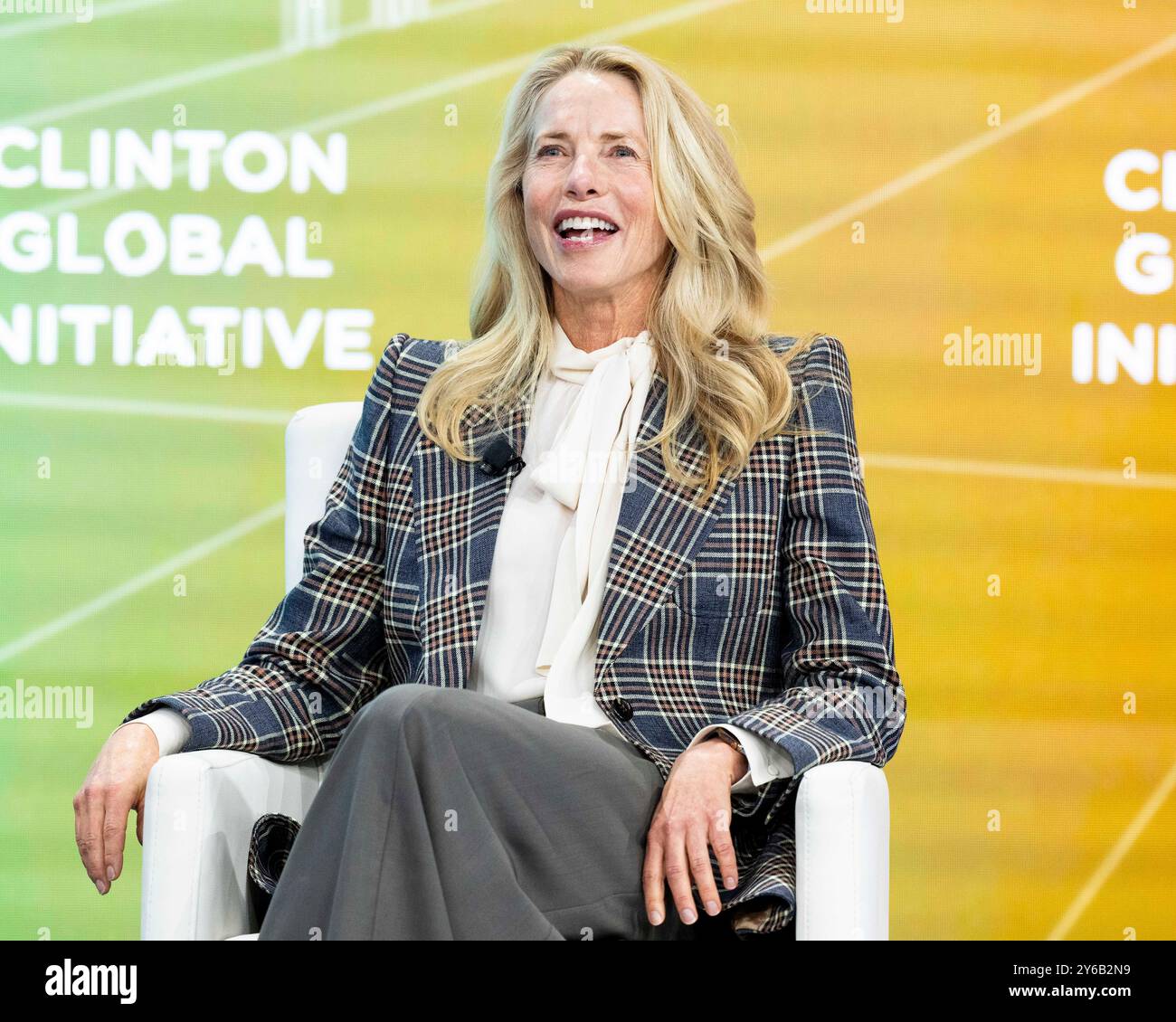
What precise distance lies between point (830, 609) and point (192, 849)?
83cm

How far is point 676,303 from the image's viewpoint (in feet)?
7.13

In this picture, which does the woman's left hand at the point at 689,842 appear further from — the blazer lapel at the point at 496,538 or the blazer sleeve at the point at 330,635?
the blazer sleeve at the point at 330,635

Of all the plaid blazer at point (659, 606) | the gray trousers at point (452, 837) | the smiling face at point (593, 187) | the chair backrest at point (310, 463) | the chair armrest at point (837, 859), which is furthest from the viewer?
the chair backrest at point (310, 463)

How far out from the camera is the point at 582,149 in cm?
216

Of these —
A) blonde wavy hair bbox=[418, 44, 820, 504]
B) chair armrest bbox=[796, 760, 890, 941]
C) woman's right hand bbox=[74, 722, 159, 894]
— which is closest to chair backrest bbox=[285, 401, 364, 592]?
blonde wavy hair bbox=[418, 44, 820, 504]

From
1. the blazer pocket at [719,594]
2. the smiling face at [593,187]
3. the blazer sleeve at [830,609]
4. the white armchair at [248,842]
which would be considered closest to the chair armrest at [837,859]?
the white armchair at [248,842]

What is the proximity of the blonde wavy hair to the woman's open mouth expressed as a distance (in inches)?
3.0

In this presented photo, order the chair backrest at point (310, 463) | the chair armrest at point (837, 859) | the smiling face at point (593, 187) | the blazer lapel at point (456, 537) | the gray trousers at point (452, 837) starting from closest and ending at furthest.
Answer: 1. the gray trousers at point (452, 837)
2. the chair armrest at point (837, 859)
3. the blazer lapel at point (456, 537)
4. the smiling face at point (593, 187)
5. the chair backrest at point (310, 463)

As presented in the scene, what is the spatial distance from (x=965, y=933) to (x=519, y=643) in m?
1.53

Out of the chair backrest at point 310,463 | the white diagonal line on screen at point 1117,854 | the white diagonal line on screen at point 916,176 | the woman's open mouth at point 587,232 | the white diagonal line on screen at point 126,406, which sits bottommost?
→ the white diagonal line on screen at point 1117,854

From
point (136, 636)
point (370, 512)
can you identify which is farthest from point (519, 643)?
point (136, 636)

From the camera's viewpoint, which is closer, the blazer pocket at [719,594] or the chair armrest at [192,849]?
the chair armrest at [192,849]

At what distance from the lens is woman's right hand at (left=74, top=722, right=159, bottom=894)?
1.78 metres

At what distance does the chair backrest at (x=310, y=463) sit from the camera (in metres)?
2.27
